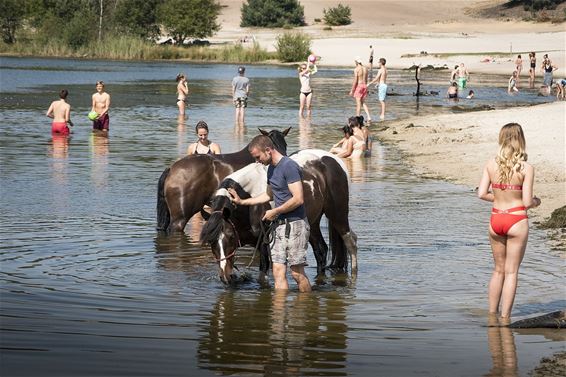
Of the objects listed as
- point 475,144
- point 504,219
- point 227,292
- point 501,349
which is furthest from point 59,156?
point 501,349

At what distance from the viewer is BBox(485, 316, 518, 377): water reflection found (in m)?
7.36

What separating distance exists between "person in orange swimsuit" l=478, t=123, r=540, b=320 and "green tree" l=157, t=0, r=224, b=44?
291 ft

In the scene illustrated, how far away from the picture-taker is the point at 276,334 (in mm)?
8367

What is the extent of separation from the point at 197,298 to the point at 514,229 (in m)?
2.93

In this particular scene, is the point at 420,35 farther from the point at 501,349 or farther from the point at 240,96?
the point at 501,349

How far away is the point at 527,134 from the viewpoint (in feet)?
73.0

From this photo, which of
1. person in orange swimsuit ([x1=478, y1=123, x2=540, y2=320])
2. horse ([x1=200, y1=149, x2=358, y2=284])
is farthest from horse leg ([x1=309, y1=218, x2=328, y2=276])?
person in orange swimsuit ([x1=478, y1=123, x2=540, y2=320])

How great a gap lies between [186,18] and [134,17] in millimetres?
4804

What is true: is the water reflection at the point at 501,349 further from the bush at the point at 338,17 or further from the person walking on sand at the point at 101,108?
the bush at the point at 338,17

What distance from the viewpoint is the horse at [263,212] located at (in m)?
9.66

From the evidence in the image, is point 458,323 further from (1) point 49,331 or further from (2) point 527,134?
(2) point 527,134

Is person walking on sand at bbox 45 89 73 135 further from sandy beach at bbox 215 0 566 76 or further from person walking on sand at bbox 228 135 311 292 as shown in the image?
sandy beach at bbox 215 0 566 76

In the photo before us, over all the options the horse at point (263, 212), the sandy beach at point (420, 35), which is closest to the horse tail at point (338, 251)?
the horse at point (263, 212)

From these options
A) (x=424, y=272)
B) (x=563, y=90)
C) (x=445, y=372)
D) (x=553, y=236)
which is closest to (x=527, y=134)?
(x=553, y=236)
